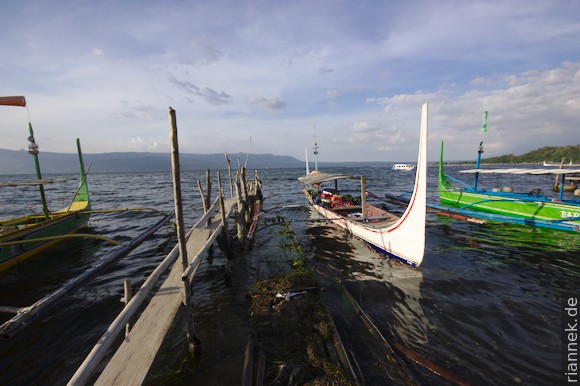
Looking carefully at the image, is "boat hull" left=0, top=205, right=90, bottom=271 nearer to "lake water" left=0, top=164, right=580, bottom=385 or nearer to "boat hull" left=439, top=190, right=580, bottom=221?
"lake water" left=0, top=164, right=580, bottom=385

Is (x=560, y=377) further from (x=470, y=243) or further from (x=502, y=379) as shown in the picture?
(x=470, y=243)

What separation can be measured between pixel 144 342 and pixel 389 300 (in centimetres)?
692

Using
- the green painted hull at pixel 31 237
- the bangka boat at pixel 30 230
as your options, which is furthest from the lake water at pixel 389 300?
the bangka boat at pixel 30 230

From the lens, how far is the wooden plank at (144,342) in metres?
3.98

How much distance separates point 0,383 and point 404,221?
11872 mm

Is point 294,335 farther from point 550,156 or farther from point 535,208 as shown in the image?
point 550,156

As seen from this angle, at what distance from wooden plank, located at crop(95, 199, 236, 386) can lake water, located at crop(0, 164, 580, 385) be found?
4.38 feet

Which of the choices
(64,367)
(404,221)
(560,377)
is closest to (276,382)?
(64,367)

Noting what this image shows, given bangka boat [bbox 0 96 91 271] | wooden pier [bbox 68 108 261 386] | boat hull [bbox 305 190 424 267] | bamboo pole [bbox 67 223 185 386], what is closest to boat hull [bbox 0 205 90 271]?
bangka boat [bbox 0 96 91 271]

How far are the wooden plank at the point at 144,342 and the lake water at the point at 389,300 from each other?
4.38 feet

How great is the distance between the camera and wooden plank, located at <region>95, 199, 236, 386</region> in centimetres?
398

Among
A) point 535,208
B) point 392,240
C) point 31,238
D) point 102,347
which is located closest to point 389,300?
point 392,240

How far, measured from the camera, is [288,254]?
492 inches

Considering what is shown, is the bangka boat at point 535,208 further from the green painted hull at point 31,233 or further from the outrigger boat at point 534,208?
the green painted hull at point 31,233
